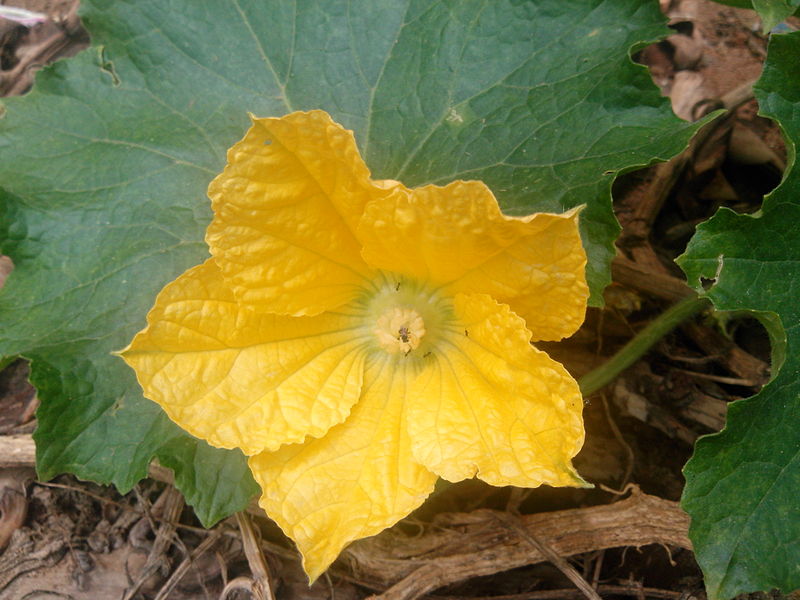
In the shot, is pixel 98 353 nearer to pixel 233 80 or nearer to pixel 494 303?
pixel 233 80

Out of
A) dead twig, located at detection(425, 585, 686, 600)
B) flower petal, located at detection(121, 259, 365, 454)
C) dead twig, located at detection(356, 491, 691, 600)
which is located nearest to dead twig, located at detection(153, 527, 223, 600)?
dead twig, located at detection(356, 491, 691, 600)

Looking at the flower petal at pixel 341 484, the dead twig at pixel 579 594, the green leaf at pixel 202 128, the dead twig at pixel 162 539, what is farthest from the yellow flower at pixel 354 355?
the dead twig at pixel 162 539

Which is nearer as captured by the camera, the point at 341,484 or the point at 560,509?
the point at 341,484

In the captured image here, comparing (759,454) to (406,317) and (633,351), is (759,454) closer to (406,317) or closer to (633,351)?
(633,351)

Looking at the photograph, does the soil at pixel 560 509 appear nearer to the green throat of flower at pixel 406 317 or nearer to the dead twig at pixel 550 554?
the dead twig at pixel 550 554

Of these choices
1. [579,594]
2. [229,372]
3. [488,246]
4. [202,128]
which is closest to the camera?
[488,246]

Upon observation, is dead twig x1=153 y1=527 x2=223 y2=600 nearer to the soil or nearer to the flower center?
the soil

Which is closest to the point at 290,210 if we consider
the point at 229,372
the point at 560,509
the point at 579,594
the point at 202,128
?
the point at 229,372
